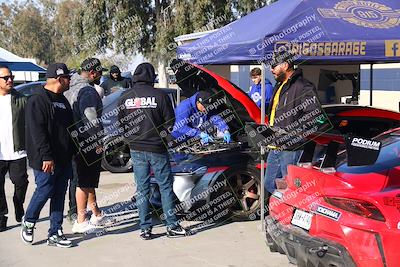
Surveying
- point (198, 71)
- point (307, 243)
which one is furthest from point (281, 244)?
point (198, 71)

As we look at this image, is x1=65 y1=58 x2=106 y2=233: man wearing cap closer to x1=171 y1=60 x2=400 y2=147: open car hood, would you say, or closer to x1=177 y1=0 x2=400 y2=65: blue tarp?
x1=171 y1=60 x2=400 y2=147: open car hood

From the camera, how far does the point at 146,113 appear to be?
539 cm

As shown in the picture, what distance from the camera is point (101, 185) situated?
8.56 m

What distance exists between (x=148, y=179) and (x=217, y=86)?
1.51 m

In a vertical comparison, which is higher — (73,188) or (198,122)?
(198,122)

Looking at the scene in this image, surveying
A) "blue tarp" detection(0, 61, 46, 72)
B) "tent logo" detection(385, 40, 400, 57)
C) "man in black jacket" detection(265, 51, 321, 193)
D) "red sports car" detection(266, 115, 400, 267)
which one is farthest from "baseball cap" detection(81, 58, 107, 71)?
"blue tarp" detection(0, 61, 46, 72)

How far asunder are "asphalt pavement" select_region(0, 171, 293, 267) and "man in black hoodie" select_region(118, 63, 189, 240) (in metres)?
0.34

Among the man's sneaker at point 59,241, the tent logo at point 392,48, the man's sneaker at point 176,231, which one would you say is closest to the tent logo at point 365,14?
the tent logo at point 392,48

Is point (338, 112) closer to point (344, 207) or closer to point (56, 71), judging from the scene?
point (344, 207)

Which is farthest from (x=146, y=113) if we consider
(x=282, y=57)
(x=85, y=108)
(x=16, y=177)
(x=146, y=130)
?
(x=16, y=177)

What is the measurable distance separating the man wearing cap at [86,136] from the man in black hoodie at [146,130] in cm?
42

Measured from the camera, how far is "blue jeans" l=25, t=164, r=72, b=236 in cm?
529

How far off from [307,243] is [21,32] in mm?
65564

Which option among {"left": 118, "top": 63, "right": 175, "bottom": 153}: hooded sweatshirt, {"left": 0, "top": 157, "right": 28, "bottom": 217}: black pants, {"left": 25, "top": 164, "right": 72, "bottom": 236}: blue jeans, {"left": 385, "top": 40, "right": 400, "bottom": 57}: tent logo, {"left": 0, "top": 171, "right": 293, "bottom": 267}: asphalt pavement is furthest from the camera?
{"left": 0, "top": 157, "right": 28, "bottom": 217}: black pants
